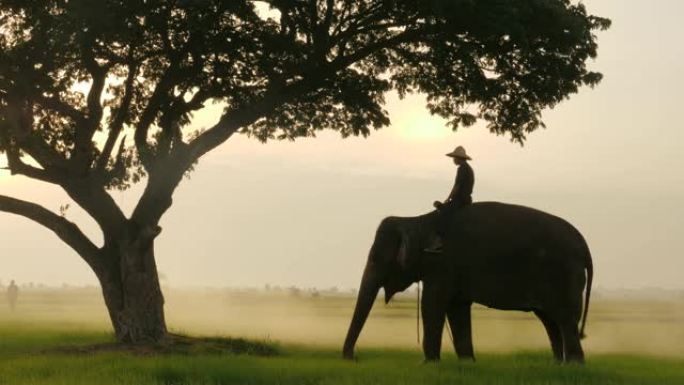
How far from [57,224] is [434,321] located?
10.00 m

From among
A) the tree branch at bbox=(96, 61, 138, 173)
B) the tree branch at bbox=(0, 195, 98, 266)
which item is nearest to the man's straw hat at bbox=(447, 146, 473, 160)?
the tree branch at bbox=(96, 61, 138, 173)

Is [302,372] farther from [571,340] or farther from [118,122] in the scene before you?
[118,122]

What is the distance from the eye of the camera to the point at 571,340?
16.5m

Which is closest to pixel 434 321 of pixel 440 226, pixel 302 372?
pixel 440 226

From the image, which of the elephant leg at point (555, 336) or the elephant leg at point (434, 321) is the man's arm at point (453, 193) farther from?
the elephant leg at point (555, 336)

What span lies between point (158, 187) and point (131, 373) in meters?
7.64

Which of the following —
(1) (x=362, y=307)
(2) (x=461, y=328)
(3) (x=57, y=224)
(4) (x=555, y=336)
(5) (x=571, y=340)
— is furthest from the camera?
(3) (x=57, y=224)

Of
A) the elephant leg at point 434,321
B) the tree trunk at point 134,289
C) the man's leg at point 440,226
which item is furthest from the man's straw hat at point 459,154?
the tree trunk at point 134,289

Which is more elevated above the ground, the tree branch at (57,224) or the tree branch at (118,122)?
the tree branch at (118,122)

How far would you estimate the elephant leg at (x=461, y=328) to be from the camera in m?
17.6

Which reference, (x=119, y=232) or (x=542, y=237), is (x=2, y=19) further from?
(x=542, y=237)

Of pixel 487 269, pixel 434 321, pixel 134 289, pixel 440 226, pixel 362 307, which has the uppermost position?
pixel 440 226

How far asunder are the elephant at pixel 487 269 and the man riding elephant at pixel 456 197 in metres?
0.12

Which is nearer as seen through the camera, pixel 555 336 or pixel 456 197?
pixel 456 197
